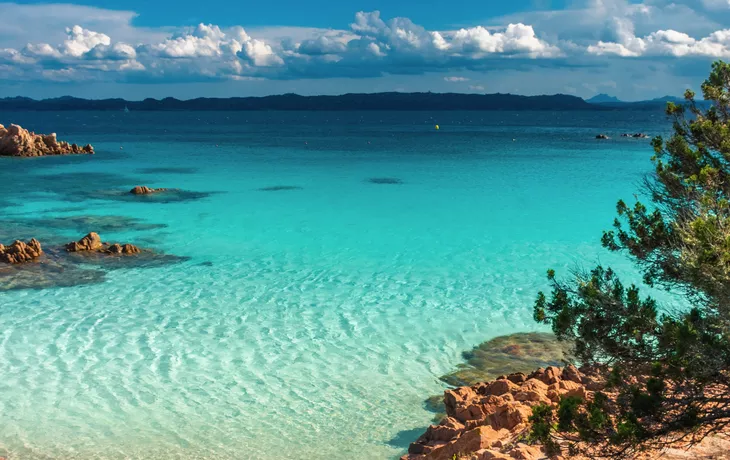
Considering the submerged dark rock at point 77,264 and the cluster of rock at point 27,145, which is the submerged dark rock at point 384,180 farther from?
the cluster of rock at point 27,145

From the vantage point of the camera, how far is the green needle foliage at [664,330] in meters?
5.78

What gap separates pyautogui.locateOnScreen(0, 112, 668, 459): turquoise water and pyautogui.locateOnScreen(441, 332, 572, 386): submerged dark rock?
1.40ft

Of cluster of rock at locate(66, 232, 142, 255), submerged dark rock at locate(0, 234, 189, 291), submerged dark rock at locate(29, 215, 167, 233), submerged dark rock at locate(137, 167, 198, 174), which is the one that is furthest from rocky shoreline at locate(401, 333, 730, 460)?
submerged dark rock at locate(137, 167, 198, 174)

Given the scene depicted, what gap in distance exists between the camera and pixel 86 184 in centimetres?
4019

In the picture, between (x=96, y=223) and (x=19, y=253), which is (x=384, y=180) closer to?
(x=96, y=223)

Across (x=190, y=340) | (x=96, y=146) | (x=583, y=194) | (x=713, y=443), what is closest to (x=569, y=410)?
(x=713, y=443)

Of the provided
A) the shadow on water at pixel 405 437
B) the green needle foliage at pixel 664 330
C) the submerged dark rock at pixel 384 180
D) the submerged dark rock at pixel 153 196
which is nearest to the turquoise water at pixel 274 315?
the shadow on water at pixel 405 437

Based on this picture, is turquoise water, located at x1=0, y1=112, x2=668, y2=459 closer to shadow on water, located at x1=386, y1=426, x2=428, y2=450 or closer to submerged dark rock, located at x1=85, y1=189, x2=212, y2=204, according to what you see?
shadow on water, located at x1=386, y1=426, x2=428, y2=450

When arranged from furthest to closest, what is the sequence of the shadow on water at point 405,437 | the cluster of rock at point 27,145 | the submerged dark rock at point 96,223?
the cluster of rock at point 27,145
the submerged dark rock at point 96,223
the shadow on water at point 405,437

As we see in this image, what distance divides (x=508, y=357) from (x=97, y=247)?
15086mm

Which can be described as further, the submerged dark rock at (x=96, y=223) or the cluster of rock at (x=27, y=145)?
the cluster of rock at (x=27, y=145)

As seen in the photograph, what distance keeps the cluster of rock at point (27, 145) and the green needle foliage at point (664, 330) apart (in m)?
59.1

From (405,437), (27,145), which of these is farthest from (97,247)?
(27,145)

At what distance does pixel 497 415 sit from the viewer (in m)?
9.43
